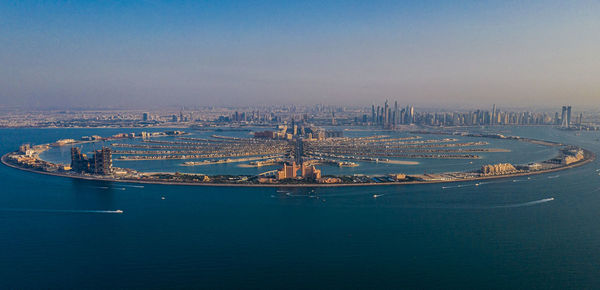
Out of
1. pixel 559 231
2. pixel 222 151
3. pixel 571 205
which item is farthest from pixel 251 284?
pixel 222 151

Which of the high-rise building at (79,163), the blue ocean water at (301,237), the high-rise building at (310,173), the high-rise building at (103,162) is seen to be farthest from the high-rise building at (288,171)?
the high-rise building at (79,163)

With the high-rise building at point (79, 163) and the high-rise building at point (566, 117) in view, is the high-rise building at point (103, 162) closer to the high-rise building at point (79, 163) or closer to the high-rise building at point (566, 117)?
the high-rise building at point (79, 163)

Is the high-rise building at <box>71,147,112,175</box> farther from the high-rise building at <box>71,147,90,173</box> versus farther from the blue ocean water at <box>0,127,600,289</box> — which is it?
the blue ocean water at <box>0,127,600,289</box>

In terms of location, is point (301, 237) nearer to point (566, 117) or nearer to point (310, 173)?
point (310, 173)

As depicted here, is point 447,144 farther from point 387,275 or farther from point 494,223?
point 387,275

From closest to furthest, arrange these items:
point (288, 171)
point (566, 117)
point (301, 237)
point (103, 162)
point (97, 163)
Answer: point (301, 237), point (288, 171), point (103, 162), point (97, 163), point (566, 117)

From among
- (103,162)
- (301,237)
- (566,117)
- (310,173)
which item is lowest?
(301,237)

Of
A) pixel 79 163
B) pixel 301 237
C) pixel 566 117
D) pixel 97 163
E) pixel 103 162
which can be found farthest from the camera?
pixel 566 117

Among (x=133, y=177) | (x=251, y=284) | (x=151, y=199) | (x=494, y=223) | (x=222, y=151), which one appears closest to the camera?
(x=251, y=284)

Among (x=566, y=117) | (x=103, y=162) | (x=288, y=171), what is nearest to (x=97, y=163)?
(x=103, y=162)
